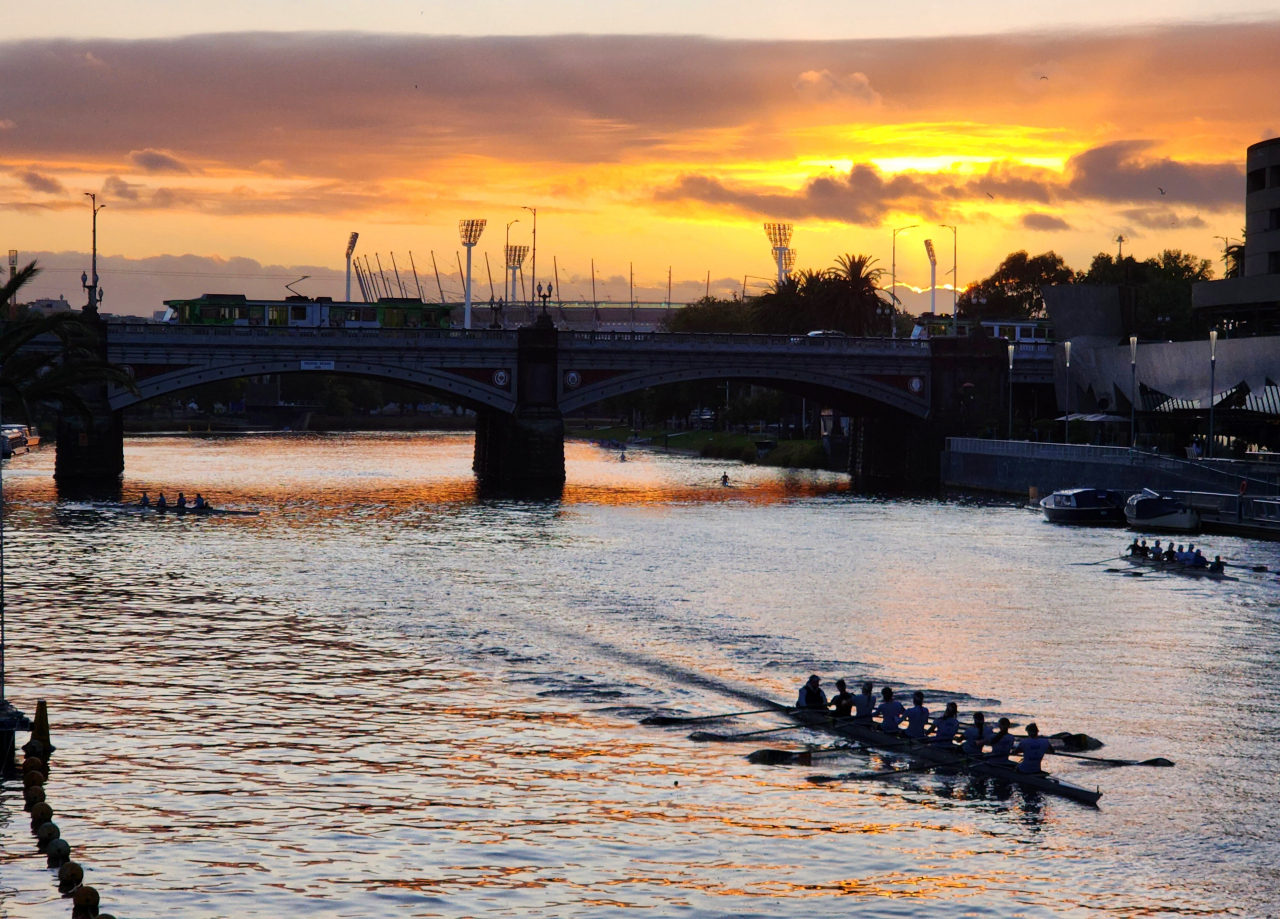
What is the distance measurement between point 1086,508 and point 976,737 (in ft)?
184

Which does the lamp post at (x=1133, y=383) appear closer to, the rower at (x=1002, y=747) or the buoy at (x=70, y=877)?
the rower at (x=1002, y=747)

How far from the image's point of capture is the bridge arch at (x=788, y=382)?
115 meters

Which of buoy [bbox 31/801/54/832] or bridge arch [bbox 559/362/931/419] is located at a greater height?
bridge arch [bbox 559/362/931/419]

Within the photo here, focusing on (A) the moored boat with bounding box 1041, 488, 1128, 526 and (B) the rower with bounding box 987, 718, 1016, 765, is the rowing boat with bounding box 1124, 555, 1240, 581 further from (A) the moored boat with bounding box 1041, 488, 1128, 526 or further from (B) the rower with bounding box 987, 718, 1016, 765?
(B) the rower with bounding box 987, 718, 1016, 765

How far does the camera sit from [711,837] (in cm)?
2916

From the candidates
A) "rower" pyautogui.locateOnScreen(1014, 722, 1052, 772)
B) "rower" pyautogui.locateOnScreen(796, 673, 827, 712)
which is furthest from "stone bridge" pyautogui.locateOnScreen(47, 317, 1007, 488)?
"rower" pyautogui.locateOnScreen(1014, 722, 1052, 772)

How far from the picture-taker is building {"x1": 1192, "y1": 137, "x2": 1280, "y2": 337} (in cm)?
11912

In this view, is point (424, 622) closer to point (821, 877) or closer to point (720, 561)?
point (720, 561)

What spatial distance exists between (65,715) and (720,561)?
37.6 metres

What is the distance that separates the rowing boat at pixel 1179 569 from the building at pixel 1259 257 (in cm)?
5501

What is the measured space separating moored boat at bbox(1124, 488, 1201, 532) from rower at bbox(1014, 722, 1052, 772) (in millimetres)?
52680

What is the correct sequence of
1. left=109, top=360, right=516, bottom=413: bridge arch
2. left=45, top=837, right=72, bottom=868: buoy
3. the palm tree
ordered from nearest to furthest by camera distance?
left=45, top=837, right=72, bottom=868: buoy, the palm tree, left=109, top=360, right=516, bottom=413: bridge arch

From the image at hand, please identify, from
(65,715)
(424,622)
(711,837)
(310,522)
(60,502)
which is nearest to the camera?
(711,837)

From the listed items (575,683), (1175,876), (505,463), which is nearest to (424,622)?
(575,683)
